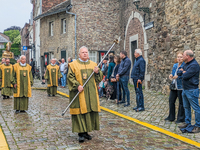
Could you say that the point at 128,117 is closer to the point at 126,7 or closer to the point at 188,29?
the point at 188,29

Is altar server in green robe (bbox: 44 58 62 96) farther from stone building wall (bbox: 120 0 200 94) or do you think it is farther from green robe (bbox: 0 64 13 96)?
stone building wall (bbox: 120 0 200 94)

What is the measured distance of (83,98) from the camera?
4.82 metres

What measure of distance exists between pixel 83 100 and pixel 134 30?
1136 centimetres

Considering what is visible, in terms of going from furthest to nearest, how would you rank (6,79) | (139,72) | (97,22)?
(97,22), (6,79), (139,72)

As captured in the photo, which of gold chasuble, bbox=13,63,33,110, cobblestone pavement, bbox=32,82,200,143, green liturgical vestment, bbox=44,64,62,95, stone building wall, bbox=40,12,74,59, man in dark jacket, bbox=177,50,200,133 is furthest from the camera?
stone building wall, bbox=40,12,74,59

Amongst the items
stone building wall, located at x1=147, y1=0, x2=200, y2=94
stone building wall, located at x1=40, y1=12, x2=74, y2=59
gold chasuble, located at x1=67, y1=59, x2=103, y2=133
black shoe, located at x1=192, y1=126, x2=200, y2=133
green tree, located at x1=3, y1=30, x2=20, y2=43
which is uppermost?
green tree, located at x1=3, y1=30, x2=20, y2=43

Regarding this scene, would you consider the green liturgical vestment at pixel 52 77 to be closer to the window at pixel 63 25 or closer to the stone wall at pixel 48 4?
the window at pixel 63 25

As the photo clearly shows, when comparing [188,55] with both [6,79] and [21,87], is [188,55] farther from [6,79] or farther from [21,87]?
[6,79]

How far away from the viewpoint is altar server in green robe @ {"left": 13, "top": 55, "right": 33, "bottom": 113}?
26.4 feet

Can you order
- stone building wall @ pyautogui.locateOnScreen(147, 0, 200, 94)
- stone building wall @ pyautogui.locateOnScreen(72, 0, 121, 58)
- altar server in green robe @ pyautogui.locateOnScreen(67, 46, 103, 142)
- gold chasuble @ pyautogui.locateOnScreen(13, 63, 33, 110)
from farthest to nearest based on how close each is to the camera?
stone building wall @ pyautogui.locateOnScreen(72, 0, 121, 58) → stone building wall @ pyautogui.locateOnScreen(147, 0, 200, 94) → gold chasuble @ pyautogui.locateOnScreen(13, 63, 33, 110) → altar server in green robe @ pyautogui.locateOnScreen(67, 46, 103, 142)

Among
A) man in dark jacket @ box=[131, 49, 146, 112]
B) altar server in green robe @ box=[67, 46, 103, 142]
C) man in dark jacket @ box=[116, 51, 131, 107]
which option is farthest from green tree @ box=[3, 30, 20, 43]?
altar server in green robe @ box=[67, 46, 103, 142]

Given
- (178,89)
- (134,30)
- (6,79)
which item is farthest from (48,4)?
(178,89)

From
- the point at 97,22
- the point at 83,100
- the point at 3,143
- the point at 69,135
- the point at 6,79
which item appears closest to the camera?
the point at 3,143

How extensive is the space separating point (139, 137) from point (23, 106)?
14.3 feet
